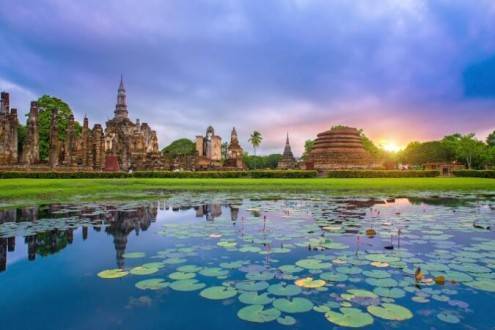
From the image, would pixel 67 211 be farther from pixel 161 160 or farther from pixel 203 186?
pixel 161 160

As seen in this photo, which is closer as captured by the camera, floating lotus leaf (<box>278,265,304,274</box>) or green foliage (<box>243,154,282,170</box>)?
floating lotus leaf (<box>278,265,304,274</box>)

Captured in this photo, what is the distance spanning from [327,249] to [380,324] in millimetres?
2648

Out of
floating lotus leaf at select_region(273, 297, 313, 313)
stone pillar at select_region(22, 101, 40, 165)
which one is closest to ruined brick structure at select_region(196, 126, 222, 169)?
stone pillar at select_region(22, 101, 40, 165)

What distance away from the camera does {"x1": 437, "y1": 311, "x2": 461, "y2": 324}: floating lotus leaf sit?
3.10 m

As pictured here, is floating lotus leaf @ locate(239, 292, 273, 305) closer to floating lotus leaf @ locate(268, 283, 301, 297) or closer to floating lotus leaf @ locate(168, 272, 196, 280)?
floating lotus leaf @ locate(268, 283, 301, 297)

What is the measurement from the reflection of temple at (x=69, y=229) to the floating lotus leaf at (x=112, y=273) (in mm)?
385

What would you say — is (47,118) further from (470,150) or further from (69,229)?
(470,150)

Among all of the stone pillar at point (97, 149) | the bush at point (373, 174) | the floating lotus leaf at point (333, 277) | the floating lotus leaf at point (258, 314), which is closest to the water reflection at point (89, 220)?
the floating lotus leaf at point (258, 314)

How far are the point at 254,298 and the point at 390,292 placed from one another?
1.42 m

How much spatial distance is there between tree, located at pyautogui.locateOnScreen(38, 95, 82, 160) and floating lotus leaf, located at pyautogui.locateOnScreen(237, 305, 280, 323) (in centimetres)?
5290

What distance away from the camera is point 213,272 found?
449 centimetres

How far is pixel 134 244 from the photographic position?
639 centimetres

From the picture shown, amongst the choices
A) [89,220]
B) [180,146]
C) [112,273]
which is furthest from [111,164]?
[180,146]

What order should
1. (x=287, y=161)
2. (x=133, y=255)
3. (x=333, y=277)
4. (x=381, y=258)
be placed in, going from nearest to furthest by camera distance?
(x=333, y=277), (x=381, y=258), (x=133, y=255), (x=287, y=161)
